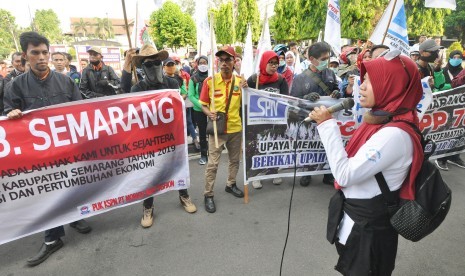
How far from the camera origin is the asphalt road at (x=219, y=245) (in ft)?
8.82

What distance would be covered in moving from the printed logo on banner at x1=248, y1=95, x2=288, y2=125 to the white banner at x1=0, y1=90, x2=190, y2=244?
871mm

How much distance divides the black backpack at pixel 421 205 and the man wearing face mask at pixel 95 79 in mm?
5045

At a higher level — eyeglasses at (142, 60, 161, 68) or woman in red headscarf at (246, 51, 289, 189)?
eyeglasses at (142, 60, 161, 68)

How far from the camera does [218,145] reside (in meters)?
3.64

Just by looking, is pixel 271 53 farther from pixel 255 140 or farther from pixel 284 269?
pixel 284 269

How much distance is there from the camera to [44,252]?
287cm

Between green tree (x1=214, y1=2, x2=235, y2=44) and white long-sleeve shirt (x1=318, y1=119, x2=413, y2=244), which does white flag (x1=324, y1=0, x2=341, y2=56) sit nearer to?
white long-sleeve shirt (x1=318, y1=119, x2=413, y2=244)

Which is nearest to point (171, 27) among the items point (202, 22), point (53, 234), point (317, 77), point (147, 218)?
point (202, 22)

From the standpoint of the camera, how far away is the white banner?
2.68 m

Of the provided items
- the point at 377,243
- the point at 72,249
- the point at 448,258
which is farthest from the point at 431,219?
the point at 72,249

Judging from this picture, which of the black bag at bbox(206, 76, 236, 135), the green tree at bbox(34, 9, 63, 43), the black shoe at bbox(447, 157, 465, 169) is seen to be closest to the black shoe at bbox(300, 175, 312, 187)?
the black bag at bbox(206, 76, 236, 135)

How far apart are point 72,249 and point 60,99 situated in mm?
1568

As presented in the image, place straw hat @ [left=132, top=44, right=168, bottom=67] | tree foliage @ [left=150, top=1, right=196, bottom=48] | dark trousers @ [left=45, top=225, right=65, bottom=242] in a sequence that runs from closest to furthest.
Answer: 1. dark trousers @ [left=45, top=225, right=65, bottom=242]
2. straw hat @ [left=132, top=44, right=168, bottom=67]
3. tree foliage @ [left=150, top=1, right=196, bottom=48]

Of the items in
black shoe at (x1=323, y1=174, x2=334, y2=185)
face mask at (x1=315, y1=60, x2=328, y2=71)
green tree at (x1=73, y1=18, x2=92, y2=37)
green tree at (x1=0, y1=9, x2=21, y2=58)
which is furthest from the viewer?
green tree at (x1=73, y1=18, x2=92, y2=37)
